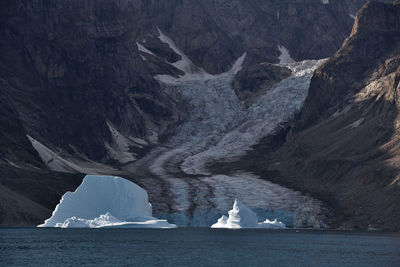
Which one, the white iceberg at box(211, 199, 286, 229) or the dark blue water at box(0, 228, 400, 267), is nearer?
the dark blue water at box(0, 228, 400, 267)

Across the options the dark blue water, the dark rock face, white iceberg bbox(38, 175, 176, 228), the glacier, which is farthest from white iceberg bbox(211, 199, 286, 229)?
the dark rock face

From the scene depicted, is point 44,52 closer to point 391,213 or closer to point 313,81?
point 313,81

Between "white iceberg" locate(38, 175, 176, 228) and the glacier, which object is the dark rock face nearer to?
the glacier

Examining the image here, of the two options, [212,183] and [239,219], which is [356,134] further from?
[239,219]

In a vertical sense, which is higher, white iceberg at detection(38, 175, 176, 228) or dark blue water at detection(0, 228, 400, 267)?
white iceberg at detection(38, 175, 176, 228)

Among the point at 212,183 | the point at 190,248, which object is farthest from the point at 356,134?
the point at 190,248

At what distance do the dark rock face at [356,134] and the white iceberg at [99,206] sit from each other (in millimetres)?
36434

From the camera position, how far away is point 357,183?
412 ft

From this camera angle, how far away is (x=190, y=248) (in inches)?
3031

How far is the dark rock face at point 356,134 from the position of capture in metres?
117

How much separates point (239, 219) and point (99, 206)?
21.1 m

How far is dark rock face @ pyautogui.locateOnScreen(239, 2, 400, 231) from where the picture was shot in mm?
117250

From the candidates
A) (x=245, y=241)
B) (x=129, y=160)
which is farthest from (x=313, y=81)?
(x=245, y=241)

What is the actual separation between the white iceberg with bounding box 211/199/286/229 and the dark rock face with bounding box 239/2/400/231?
1724 cm
